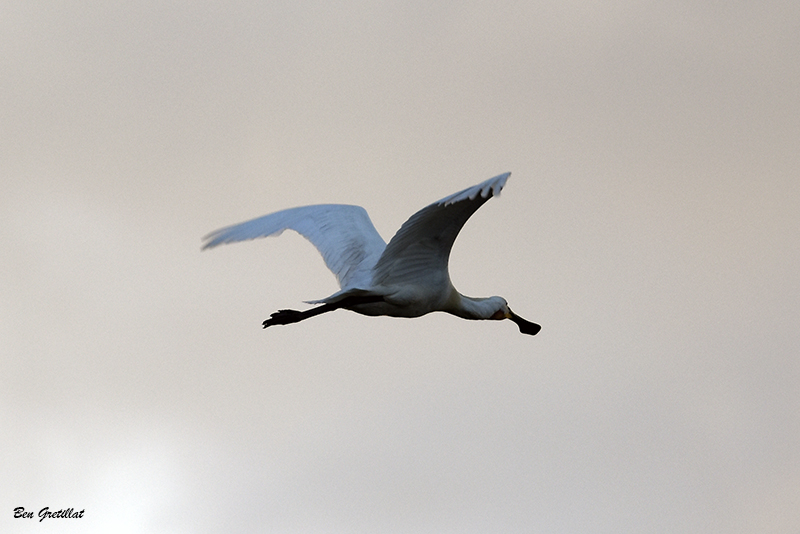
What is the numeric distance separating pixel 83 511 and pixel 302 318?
15.4 ft

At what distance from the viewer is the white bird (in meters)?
12.8

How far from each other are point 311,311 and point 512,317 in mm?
3617

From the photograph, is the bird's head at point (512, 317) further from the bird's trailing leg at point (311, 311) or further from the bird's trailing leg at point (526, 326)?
the bird's trailing leg at point (311, 311)

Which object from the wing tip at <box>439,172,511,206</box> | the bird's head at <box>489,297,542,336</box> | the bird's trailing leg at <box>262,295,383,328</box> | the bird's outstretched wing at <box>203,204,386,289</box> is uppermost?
the bird's outstretched wing at <box>203,204,386,289</box>

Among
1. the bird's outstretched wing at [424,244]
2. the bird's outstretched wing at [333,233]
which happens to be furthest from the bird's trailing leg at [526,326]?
the bird's outstretched wing at [424,244]

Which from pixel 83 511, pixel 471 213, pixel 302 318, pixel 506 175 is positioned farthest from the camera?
pixel 83 511

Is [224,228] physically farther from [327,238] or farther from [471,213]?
[471,213]

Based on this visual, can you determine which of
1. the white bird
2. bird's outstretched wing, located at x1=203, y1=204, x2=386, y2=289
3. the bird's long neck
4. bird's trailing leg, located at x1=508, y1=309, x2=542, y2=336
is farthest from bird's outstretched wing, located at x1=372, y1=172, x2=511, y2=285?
bird's trailing leg, located at x1=508, y1=309, x2=542, y2=336

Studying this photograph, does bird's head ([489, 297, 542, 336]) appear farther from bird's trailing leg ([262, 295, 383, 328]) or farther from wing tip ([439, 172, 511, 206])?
wing tip ([439, 172, 511, 206])

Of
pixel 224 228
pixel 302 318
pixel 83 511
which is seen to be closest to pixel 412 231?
pixel 302 318

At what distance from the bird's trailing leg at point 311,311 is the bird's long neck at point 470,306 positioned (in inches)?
55.6

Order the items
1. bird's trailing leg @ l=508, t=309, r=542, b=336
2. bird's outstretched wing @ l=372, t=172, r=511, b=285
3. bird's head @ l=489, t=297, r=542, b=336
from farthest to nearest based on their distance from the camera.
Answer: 1. bird's trailing leg @ l=508, t=309, r=542, b=336
2. bird's head @ l=489, t=297, r=542, b=336
3. bird's outstretched wing @ l=372, t=172, r=511, b=285

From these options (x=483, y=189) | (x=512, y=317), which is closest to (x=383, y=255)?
(x=483, y=189)

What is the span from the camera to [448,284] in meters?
13.9
